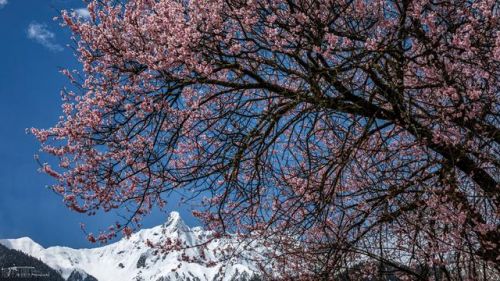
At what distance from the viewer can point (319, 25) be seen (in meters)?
6.40

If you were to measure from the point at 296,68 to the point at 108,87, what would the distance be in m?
3.08

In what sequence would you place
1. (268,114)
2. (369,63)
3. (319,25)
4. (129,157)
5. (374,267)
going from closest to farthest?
(369,63), (319,25), (268,114), (129,157), (374,267)

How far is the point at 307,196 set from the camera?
27.3ft

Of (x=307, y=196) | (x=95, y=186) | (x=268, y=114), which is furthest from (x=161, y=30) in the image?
(x=307, y=196)

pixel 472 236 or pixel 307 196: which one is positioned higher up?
pixel 307 196

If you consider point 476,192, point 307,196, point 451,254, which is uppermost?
point 307,196

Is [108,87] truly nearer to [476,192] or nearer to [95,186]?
[95,186]

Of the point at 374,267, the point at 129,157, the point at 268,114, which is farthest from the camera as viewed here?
the point at 374,267

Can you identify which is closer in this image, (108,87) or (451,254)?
(451,254)

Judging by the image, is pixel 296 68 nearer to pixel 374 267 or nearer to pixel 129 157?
pixel 129 157

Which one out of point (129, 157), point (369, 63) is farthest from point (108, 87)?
point (369, 63)

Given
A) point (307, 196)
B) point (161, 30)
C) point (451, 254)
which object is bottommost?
point (451, 254)

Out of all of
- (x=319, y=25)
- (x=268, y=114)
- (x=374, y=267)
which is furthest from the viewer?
(x=374, y=267)

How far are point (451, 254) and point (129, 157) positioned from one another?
4967 millimetres
